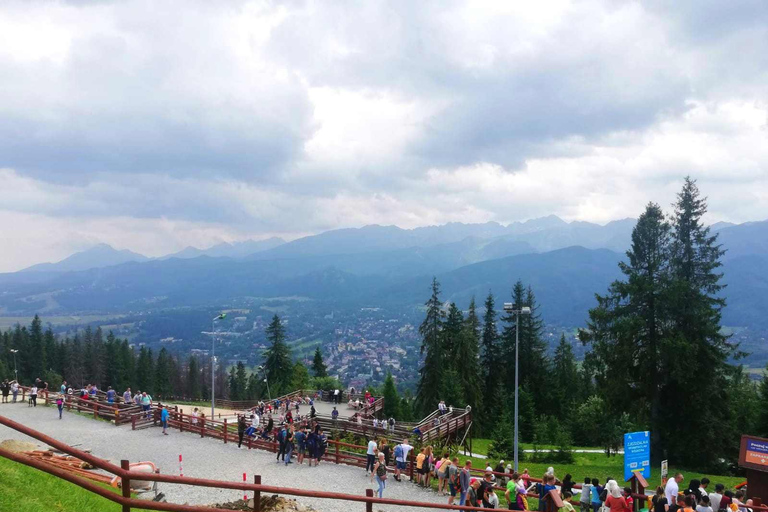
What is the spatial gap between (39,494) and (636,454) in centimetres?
1516

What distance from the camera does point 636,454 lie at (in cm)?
1589

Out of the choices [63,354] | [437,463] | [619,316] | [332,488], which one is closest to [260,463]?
[332,488]

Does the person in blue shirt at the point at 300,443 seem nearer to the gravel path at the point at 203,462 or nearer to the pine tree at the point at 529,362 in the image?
the gravel path at the point at 203,462

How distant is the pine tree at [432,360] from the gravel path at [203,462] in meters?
29.8

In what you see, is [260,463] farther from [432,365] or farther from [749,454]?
[432,365]

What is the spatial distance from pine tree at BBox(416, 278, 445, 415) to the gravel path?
2983 centimetres

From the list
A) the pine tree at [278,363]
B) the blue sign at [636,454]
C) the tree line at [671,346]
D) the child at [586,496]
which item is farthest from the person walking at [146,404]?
the pine tree at [278,363]

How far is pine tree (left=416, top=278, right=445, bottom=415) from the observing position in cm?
5294

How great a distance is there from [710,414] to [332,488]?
22814 millimetres

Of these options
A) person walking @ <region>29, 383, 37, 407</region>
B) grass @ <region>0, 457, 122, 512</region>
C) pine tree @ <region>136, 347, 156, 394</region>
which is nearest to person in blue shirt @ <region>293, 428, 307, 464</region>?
grass @ <region>0, 457, 122, 512</region>

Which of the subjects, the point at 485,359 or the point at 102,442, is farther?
the point at 485,359

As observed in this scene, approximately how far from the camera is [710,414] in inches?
1164

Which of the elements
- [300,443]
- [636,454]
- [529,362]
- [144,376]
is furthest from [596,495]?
[144,376]

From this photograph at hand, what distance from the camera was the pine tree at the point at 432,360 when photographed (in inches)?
2084
